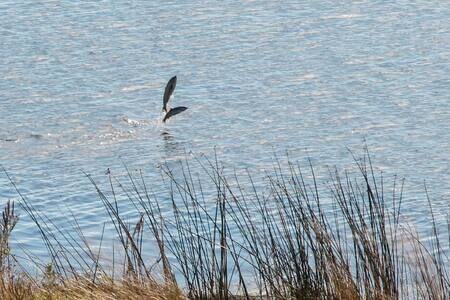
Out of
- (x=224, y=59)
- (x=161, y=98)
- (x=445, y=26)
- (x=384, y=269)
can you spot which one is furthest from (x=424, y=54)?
(x=384, y=269)

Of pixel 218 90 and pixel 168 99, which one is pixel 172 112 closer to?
pixel 168 99

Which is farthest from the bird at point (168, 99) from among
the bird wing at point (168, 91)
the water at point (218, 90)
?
the water at point (218, 90)

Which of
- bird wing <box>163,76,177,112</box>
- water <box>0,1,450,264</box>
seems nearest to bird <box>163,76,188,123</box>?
bird wing <box>163,76,177,112</box>

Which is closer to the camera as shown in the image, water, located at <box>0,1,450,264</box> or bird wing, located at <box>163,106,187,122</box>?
water, located at <box>0,1,450,264</box>

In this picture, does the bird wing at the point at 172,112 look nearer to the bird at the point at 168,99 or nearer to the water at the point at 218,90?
the bird at the point at 168,99

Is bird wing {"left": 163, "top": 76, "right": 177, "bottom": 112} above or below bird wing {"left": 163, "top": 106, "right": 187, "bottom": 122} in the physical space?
above

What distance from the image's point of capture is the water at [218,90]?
316 inches

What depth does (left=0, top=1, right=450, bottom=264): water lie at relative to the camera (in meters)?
8.04

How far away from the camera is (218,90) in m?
9.80

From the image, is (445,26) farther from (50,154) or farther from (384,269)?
(384,269)

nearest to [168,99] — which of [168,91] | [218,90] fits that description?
[168,91]

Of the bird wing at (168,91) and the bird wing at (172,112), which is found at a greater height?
the bird wing at (168,91)

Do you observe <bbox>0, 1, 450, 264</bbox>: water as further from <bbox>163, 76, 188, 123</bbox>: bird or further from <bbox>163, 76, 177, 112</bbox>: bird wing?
<bbox>163, 76, 177, 112</bbox>: bird wing

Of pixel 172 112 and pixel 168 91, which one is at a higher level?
pixel 168 91
